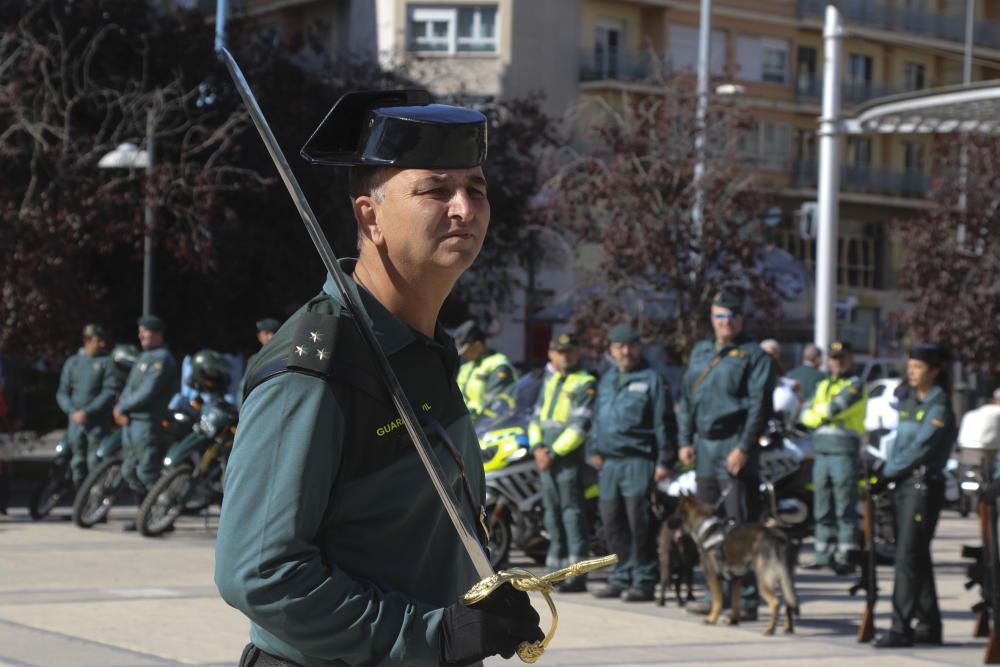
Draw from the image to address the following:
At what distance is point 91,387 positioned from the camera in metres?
17.3

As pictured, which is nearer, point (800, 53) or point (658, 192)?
point (658, 192)

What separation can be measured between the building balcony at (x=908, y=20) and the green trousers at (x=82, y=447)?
42.7m

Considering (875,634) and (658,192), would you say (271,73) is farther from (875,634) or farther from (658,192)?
(875,634)

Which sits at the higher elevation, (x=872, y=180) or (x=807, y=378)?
(x=872, y=180)

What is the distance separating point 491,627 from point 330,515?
32cm

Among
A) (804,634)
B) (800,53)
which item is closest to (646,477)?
(804,634)

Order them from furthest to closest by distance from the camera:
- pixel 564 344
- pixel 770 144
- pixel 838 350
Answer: pixel 770 144 < pixel 838 350 < pixel 564 344

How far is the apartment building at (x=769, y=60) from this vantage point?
48.2m

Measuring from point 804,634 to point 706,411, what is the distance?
5.48 feet

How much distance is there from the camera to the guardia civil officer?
108 inches

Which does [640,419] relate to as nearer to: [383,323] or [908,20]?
[383,323]

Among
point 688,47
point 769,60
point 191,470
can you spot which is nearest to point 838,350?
point 191,470

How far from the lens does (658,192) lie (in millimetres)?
28953

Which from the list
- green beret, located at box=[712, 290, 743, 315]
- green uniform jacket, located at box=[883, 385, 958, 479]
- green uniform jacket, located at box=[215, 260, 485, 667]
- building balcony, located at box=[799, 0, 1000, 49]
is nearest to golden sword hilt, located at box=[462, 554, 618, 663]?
green uniform jacket, located at box=[215, 260, 485, 667]
